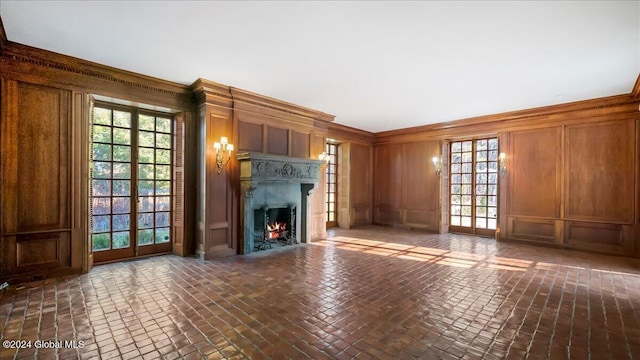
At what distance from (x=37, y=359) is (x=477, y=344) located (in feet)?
12.0

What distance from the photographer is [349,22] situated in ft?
10.4

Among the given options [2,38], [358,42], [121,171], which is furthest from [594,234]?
[2,38]

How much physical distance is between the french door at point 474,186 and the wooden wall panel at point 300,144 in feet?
14.7

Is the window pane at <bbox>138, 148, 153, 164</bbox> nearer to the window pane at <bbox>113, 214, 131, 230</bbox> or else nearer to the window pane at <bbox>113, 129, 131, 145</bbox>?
the window pane at <bbox>113, 129, 131, 145</bbox>

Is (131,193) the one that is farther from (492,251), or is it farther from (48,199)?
(492,251)

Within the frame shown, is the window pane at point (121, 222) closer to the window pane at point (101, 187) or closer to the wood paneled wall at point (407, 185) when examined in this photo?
the window pane at point (101, 187)

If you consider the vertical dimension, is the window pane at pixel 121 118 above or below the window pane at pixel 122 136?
above

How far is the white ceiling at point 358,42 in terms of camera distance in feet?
9.70

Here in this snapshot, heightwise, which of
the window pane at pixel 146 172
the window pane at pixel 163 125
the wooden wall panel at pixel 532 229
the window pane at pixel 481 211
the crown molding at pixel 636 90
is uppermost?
the crown molding at pixel 636 90

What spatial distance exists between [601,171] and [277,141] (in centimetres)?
698

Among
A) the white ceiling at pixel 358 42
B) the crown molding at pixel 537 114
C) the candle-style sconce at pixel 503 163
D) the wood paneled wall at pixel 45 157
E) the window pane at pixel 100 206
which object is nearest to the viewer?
the white ceiling at pixel 358 42

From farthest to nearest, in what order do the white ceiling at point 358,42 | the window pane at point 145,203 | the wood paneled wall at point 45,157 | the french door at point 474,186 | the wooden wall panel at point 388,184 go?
the wooden wall panel at point 388,184
the french door at point 474,186
the window pane at point 145,203
the wood paneled wall at point 45,157
the white ceiling at point 358,42

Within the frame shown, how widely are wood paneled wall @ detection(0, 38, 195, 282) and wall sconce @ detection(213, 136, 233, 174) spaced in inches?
66.6

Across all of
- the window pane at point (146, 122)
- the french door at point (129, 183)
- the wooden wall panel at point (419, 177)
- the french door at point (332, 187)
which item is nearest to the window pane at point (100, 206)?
the french door at point (129, 183)
